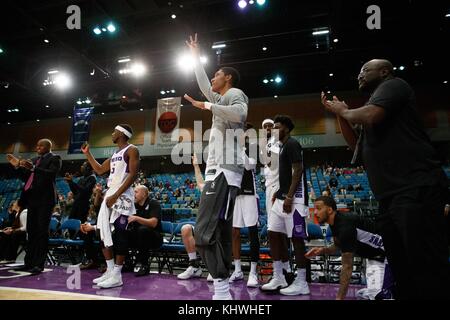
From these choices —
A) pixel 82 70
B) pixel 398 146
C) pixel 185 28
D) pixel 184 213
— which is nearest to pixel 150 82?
pixel 82 70

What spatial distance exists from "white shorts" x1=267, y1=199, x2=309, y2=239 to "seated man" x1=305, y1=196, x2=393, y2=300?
185 millimetres

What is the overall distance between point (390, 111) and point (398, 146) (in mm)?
204

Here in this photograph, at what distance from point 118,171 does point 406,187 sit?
2982mm

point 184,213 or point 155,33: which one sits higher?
point 155,33

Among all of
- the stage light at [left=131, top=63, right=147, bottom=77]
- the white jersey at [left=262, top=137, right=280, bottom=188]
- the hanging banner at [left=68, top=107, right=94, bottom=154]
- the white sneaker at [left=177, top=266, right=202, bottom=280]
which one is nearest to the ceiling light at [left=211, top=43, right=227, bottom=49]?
the stage light at [left=131, top=63, right=147, bottom=77]

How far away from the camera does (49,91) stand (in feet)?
49.5

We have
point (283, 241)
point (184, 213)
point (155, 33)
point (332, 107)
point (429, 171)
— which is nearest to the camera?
point (429, 171)

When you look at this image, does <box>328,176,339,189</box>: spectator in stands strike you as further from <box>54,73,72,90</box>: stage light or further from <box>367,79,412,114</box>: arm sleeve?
<box>54,73,72,90</box>: stage light

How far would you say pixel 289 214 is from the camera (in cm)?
330

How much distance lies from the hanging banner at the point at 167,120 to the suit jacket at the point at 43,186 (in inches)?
322

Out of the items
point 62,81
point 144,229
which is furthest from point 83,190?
point 62,81

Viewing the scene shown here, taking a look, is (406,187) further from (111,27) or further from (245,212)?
(111,27)

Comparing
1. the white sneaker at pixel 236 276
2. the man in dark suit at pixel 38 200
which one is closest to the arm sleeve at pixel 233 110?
the white sneaker at pixel 236 276
